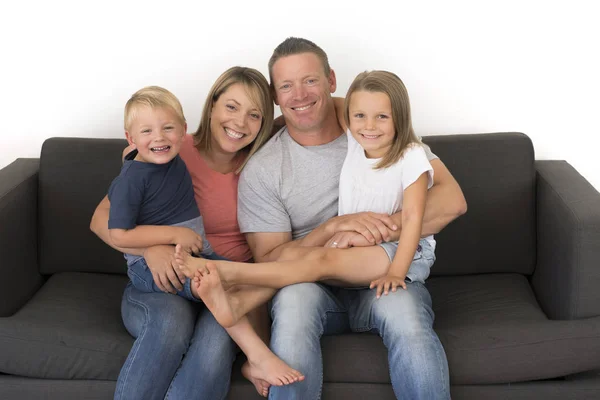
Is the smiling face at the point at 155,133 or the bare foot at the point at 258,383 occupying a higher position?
the smiling face at the point at 155,133

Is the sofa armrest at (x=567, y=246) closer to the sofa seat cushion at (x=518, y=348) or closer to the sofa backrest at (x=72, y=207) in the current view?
the sofa seat cushion at (x=518, y=348)

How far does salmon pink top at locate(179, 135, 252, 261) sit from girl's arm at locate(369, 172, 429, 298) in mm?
561

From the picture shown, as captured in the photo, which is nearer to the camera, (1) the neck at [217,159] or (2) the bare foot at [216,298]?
(2) the bare foot at [216,298]

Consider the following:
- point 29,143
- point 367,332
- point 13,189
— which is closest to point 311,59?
point 367,332

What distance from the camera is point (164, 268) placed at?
8.05 ft

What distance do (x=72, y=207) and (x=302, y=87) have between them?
99cm

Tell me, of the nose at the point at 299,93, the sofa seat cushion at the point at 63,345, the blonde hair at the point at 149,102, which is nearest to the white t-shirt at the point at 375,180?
the nose at the point at 299,93

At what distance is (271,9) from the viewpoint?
10.6 ft

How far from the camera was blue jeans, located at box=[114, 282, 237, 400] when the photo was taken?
89.7 inches

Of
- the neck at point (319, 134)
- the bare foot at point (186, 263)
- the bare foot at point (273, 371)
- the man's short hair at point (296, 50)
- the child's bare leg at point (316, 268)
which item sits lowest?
the bare foot at point (273, 371)

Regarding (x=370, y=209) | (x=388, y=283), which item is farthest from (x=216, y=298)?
(x=370, y=209)

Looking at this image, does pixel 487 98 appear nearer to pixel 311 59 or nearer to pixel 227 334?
pixel 311 59

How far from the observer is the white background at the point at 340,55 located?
3244mm

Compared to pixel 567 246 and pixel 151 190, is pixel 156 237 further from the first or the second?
pixel 567 246
